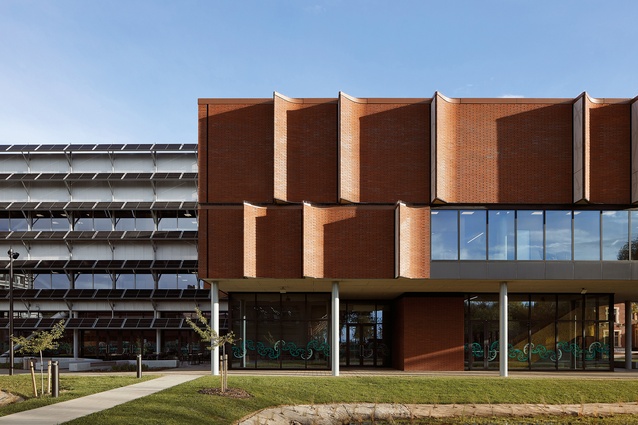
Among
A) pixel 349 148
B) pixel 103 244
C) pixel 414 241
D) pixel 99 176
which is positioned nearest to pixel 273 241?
pixel 349 148

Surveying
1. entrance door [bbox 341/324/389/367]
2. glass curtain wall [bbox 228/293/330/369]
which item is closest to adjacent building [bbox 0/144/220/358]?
glass curtain wall [bbox 228/293/330/369]

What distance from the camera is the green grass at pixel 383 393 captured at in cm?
1727

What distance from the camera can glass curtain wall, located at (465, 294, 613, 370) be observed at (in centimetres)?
2919

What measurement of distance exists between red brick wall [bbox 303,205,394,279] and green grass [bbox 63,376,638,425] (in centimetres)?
457

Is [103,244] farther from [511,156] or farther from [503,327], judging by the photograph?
[511,156]

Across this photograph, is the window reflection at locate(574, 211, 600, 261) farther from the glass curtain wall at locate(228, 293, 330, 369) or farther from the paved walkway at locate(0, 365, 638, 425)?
the glass curtain wall at locate(228, 293, 330, 369)

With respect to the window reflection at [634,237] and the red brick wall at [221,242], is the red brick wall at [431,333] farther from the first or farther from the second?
the red brick wall at [221,242]

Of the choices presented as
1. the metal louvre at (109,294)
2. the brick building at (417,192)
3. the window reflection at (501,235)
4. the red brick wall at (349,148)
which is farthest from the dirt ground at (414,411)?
the metal louvre at (109,294)

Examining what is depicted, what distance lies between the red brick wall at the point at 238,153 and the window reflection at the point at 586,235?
13.9m

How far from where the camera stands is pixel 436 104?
977 inches

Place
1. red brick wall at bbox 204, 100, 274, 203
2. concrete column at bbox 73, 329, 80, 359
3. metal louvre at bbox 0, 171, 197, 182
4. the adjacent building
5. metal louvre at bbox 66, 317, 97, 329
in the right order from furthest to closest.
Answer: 1. metal louvre at bbox 0, 171, 197, 182
2. the adjacent building
3. concrete column at bbox 73, 329, 80, 359
4. metal louvre at bbox 66, 317, 97, 329
5. red brick wall at bbox 204, 100, 274, 203

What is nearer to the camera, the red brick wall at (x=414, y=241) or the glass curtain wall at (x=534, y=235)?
the red brick wall at (x=414, y=241)

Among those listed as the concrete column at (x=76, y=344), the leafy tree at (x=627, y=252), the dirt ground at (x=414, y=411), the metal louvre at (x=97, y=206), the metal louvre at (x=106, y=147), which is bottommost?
the concrete column at (x=76, y=344)

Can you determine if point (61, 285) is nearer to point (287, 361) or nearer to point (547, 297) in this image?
point (287, 361)
